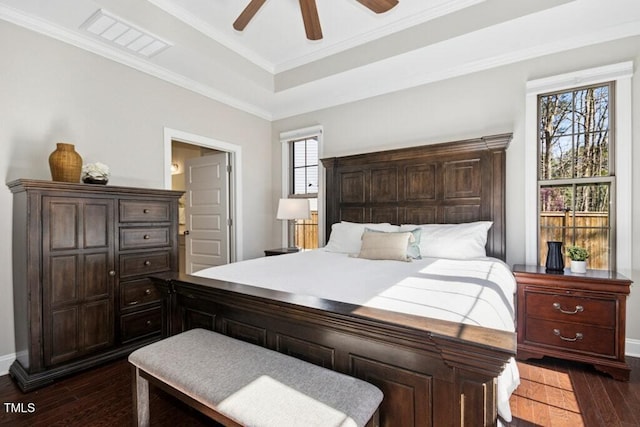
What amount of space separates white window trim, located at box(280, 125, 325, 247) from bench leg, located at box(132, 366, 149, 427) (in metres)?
2.78

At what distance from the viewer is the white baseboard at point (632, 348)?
2467 mm

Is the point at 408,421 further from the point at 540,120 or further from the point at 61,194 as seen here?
the point at 540,120

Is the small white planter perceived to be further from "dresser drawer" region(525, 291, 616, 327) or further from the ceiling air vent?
the ceiling air vent

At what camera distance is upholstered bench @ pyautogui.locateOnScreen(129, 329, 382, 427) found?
39.3 inches

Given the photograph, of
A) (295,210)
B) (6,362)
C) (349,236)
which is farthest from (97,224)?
(349,236)

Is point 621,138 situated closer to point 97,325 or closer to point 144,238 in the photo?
point 144,238

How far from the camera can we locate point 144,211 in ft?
8.89

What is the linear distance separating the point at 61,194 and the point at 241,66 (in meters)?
2.24

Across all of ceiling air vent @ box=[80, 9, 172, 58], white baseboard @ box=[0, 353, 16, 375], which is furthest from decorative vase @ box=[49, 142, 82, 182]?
white baseboard @ box=[0, 353, 16, 375]

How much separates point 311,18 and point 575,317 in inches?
117

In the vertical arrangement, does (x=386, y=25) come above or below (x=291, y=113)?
above

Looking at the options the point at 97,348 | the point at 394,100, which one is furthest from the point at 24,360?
the point at 394,100

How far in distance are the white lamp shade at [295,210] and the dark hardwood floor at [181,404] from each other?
224 cm

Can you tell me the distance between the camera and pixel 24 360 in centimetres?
214
